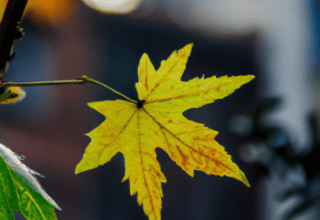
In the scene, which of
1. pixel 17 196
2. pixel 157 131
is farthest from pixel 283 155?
pixel 17 196

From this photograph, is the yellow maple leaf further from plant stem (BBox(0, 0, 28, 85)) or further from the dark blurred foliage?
the dark blurred foliage

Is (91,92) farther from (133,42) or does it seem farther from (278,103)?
(278,103)

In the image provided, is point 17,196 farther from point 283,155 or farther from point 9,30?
point 283,155

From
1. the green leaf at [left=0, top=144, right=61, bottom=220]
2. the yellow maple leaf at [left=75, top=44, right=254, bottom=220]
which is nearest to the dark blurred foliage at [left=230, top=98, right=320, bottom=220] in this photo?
the yellow maple leaf at [left=75, top=44, right=254, bottom=220]

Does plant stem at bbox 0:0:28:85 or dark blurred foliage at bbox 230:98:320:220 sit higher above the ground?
plant stem at bbox 0:0:28:85

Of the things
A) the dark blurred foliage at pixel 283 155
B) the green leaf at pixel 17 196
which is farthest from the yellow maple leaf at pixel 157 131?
the dark blurred foliage at pixel 283 155
